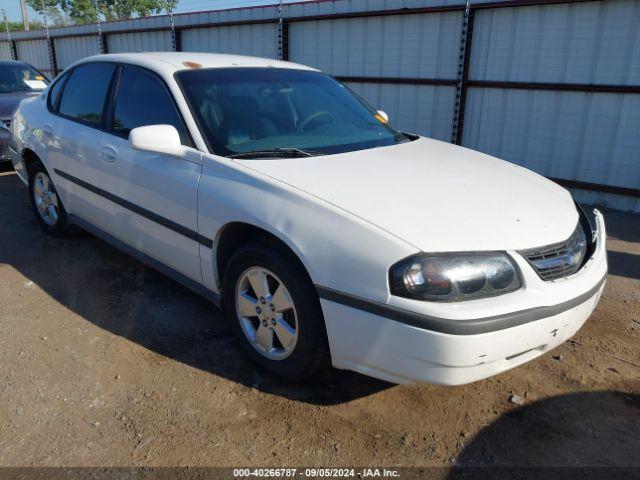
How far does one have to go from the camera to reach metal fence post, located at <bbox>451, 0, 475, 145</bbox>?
7.30m

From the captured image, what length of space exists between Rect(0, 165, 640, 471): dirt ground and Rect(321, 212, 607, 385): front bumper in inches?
14.2

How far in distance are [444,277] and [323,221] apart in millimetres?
576

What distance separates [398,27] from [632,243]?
4.56 m

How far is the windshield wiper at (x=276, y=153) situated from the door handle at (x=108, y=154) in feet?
3.62

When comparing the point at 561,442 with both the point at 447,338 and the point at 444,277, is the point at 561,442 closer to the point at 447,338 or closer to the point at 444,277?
the point at 447,338

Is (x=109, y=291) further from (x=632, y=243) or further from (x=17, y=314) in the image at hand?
(x=632, y=243)

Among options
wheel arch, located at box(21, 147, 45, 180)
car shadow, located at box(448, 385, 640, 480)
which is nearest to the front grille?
car shadow, located at box(448, 385, 640, 480)

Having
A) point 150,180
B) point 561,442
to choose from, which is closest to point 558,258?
point 561,442

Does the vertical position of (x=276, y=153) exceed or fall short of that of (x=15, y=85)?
it exceeds it

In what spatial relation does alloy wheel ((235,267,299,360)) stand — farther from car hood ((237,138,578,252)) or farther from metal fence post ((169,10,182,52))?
metal fence post ((169,10,182,52))

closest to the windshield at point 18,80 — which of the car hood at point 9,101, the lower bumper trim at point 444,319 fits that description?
the car hood at point 9,101

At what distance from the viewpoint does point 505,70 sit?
23.5 ft

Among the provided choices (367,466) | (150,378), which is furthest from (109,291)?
(367,466)

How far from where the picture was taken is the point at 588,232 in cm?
299
